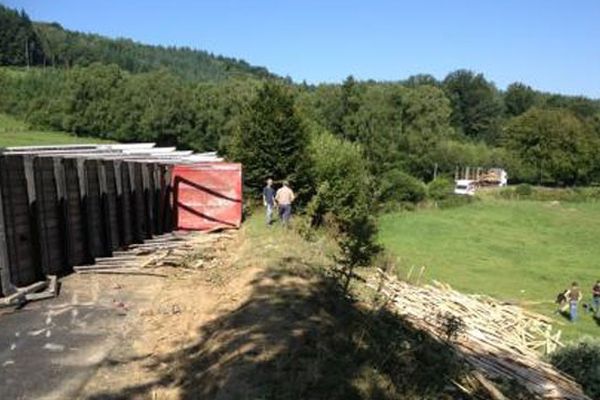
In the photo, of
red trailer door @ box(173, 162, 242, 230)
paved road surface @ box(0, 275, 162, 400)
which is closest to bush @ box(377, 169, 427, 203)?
red trailer door @ box(173, 162, 242, 230)

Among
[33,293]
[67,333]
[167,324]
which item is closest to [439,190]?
[33,293]

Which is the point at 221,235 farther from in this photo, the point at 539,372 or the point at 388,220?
the point at 388,220

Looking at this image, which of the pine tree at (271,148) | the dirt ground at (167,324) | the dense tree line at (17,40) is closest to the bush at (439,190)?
the pine tree at (271,148)

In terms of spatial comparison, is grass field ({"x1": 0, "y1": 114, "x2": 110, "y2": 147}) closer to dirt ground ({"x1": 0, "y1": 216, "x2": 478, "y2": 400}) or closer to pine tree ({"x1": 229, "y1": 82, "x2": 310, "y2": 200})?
pine tree ({"x1": 229, "y1": 82, "x2": 310, "y2": 200})

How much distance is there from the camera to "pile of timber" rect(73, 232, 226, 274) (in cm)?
1667

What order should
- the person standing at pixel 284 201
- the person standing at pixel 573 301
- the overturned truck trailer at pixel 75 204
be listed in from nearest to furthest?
the overturned truck trailer at pixel 75 204, the person standing at pixel 284 201, the person standing at pixel 573 301

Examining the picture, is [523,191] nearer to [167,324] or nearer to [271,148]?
[271,148]

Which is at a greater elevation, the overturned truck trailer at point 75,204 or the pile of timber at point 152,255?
the overturned truck trailer at point 75,204

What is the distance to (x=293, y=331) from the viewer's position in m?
10.3

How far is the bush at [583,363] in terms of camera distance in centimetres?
1766

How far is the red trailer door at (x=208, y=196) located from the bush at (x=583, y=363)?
11.3m

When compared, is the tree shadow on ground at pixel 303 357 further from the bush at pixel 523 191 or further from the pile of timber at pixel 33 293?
the bush at pixel 523 191

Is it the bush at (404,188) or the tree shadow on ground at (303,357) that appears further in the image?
the bush at (404,188)

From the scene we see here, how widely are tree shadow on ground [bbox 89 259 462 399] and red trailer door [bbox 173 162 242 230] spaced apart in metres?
11.9
